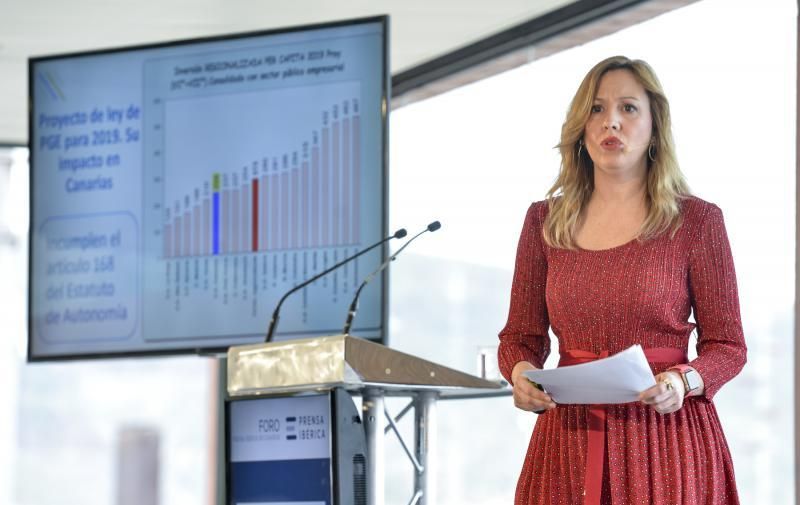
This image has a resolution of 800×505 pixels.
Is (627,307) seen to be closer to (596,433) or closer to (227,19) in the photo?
(596,433)

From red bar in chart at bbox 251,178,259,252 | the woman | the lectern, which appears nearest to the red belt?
the woman

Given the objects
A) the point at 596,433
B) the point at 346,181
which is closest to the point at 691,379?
the point at 596,433

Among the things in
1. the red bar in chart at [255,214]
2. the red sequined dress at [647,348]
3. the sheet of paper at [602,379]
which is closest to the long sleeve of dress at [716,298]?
the red sequined dress at [647,348]

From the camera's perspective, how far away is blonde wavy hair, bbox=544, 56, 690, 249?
86.3 inches

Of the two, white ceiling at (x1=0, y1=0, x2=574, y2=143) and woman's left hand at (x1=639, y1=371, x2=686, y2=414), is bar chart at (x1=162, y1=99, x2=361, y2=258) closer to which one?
white ceiling at (x1=0, y1=0, x2=574, y2=143)

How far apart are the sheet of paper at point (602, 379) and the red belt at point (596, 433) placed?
48 mm

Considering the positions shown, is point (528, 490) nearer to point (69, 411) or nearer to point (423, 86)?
point (423, 86)

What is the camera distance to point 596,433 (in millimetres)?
2123

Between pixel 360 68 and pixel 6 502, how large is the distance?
446 centimetres

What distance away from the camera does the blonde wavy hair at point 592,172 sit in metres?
2.19

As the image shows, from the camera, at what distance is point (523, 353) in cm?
229

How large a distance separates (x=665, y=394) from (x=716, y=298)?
9.5 inches

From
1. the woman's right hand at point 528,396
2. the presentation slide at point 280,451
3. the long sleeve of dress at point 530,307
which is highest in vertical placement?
the long sleeve of dress at point 530,307

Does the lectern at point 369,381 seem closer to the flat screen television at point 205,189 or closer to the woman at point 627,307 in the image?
the woman at point 627,307
